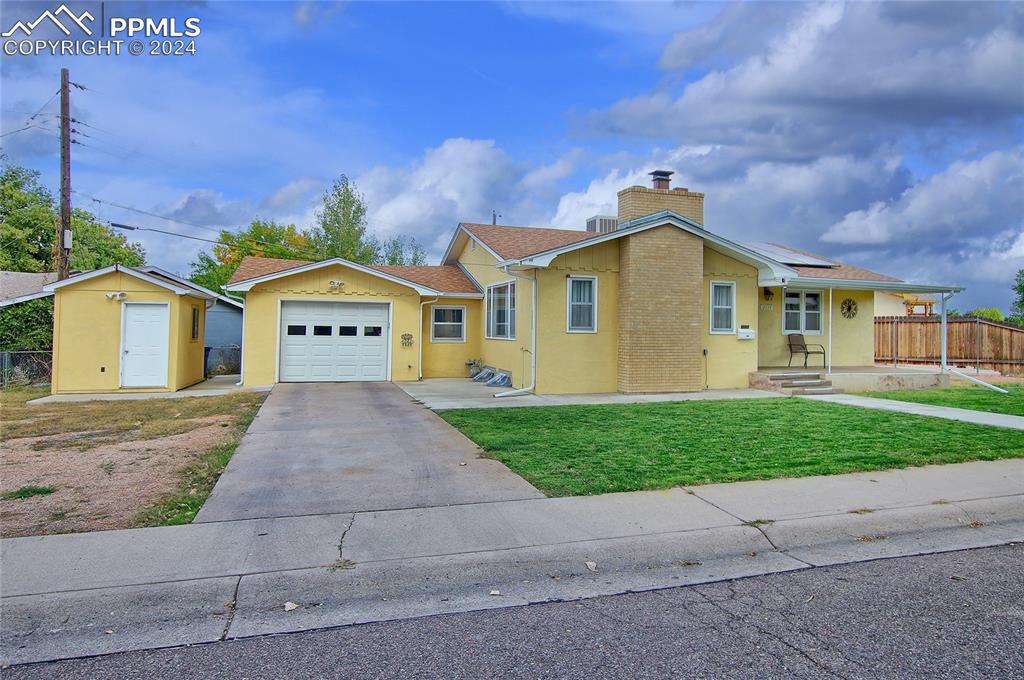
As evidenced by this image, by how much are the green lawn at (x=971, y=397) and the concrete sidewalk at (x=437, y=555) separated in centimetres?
767

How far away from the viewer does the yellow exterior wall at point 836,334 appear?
765 inches

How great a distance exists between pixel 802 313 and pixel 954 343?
786 cm

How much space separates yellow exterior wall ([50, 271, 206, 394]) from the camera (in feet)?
54.1

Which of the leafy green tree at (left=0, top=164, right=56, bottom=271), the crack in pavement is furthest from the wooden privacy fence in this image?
the leafy green tree at (left=0, top=164, right=56, bottom=271)

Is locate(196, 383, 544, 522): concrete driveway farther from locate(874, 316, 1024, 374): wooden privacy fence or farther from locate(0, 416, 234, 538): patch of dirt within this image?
locate(874, 316, 1024, 374): wooden privacy fence

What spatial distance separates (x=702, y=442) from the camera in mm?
9531

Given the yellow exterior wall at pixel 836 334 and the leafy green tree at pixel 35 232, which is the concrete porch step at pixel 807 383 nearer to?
the yellow exterior wall at pixel 836 334

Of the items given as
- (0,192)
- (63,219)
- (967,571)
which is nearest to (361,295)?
(63,219)

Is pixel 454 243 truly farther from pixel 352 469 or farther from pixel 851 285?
pixel 352 469

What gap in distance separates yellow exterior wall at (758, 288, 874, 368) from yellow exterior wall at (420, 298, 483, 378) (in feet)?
28.1

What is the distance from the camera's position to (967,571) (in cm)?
504

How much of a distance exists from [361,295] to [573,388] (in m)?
→ 7.10

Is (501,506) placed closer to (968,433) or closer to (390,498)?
(390,498)

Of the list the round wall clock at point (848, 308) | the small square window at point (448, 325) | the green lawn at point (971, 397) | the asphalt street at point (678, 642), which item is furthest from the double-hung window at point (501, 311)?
the asphalt street at point (678, 642)
